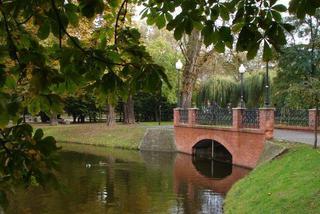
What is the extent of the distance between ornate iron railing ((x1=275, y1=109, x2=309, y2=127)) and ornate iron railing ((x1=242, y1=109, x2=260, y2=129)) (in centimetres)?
353

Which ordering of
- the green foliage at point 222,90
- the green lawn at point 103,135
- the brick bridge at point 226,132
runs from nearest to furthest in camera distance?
the brick bridge at point 226,132
the green lawn at point 103,135
the green foliage at point 222,90

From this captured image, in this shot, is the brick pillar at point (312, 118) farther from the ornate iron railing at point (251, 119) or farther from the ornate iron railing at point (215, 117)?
the ornate iron railing at point (215, 117)

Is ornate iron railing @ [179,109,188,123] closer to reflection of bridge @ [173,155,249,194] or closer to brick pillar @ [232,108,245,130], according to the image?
reflection of bridge @ [173,155,249,194]

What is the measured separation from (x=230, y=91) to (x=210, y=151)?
1410cm

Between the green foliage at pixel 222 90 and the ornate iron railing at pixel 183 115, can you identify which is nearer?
the ornate iron railing at pixel 183 115

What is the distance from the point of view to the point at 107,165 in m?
23.6

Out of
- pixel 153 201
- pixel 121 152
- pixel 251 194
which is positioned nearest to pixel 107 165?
pixel 121 152

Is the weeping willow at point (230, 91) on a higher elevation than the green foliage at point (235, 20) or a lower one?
higher

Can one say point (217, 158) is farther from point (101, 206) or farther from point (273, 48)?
point (273, 48)

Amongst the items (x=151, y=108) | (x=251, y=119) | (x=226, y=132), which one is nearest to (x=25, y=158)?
(x=251, y=119)

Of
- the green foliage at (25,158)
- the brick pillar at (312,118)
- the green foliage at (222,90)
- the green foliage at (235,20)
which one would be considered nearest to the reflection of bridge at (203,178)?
the brick pillar at (312,118)

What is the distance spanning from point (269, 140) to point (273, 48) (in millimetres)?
18474

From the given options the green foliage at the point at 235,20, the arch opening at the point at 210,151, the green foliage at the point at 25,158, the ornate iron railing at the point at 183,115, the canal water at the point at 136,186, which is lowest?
the canal water at the point at 136,186

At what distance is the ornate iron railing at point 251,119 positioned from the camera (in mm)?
22241
